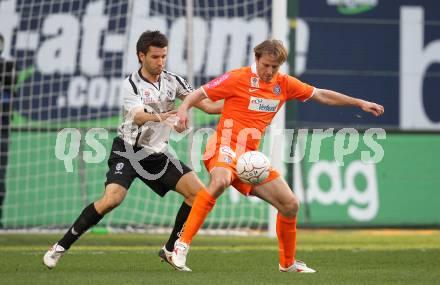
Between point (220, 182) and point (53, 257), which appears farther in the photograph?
point (53, 257)

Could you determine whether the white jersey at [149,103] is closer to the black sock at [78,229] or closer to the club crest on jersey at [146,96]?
the club crest on jersey at [146,96]

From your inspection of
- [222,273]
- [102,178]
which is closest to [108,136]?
[102,178]

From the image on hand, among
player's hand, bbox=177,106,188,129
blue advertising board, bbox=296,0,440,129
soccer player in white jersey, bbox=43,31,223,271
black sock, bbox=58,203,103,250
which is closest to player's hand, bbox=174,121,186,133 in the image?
player's hand, bbox=177,106,188,129

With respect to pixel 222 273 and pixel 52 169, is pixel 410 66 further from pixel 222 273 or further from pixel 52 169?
pixel 222 273

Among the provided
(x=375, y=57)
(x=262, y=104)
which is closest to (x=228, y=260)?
(x=262, y=104)

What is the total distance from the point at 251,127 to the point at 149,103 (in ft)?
3.14

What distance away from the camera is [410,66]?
17.3 m

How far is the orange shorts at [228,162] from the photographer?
8.45 meters

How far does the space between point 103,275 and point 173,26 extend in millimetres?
8237

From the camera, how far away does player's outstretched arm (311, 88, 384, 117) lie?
8692 mm

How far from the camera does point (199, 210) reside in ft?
27.5

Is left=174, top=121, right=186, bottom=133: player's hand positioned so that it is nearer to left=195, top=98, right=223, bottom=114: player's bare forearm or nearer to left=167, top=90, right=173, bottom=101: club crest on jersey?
left=195, top=98, right=223, bottom=114: player's bare forearm

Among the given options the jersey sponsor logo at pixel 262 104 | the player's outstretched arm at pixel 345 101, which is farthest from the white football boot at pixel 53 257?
the player's outstretched arm at pixel 345 101

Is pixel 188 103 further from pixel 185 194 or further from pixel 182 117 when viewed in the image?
pixel 185 194
